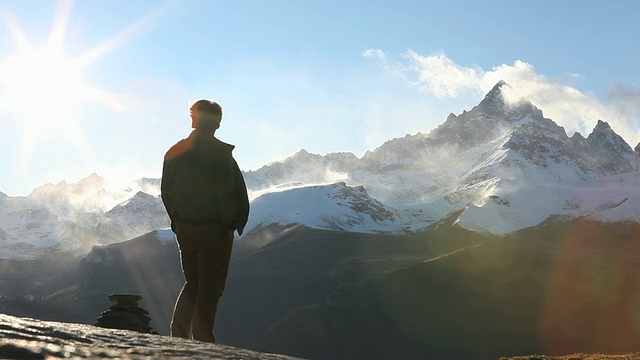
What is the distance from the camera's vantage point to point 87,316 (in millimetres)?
197375

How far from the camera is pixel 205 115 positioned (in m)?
10.4

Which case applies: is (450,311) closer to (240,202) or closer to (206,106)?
(240,202)

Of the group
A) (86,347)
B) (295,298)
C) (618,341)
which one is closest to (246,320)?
(295,298)

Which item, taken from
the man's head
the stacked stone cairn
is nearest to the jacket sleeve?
the man's head

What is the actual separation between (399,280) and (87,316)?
3613 inches

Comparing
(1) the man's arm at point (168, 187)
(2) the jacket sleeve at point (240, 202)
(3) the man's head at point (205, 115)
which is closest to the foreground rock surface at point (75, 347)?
(2) the jacket sleeve at point (240, 202)

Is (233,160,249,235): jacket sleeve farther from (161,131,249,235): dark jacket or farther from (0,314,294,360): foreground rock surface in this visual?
(0,314,294,360): foreground rock surface

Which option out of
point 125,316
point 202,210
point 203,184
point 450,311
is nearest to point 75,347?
point 202,210

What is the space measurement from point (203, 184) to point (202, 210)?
41 centimetres

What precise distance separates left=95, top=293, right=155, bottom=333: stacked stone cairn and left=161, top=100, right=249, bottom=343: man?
349 inches

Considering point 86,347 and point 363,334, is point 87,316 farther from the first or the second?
point 86,347

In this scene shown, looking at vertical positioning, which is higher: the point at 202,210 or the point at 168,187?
the point at 168,187

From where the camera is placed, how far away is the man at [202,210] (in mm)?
9789

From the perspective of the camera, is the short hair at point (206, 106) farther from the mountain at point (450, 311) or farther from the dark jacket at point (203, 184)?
the mountain at point (450, 311)
